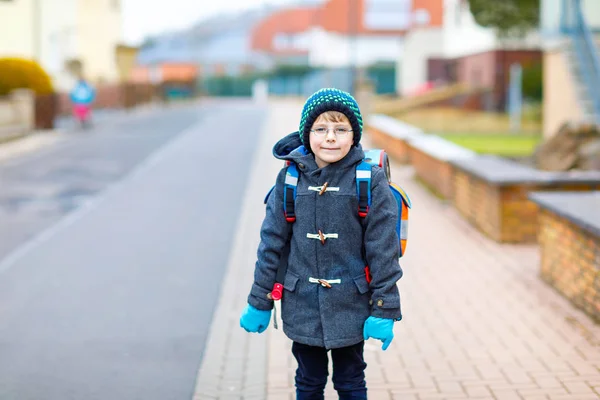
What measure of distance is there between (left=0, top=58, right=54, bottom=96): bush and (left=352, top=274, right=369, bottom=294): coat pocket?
27071 millimetres

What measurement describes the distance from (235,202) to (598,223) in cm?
754

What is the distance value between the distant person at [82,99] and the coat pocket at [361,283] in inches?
987

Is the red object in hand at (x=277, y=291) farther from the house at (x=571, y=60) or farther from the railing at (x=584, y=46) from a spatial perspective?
the railing at (x=584, y=46)

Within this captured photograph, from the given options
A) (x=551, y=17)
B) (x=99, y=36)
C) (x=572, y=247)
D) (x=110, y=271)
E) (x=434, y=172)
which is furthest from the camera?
(x=99, y=36)

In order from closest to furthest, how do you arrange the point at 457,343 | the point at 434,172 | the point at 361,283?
the point at 361,283 < the point at 457,343 < the point at 434,172

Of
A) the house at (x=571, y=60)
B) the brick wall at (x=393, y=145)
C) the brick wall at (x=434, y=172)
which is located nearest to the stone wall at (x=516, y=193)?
the brick wall at (x=434, y=172)

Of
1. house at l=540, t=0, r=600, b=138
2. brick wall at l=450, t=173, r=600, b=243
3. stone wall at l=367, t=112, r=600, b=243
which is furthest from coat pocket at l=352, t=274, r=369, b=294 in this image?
house at l=540, t=0, r=600, b=138

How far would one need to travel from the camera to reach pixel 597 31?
61.1 ft

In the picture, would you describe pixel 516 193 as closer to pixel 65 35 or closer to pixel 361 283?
pixel 361 283

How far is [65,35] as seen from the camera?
1608 inches

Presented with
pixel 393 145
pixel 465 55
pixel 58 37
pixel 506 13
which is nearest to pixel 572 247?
pixel 393 145

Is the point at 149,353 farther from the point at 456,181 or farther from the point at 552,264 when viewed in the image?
the point at 456,181

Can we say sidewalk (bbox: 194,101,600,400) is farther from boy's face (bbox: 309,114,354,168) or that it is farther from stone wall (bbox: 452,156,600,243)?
boy's face (bbox: 309,114,354,168)

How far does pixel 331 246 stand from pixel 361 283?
189 mm
